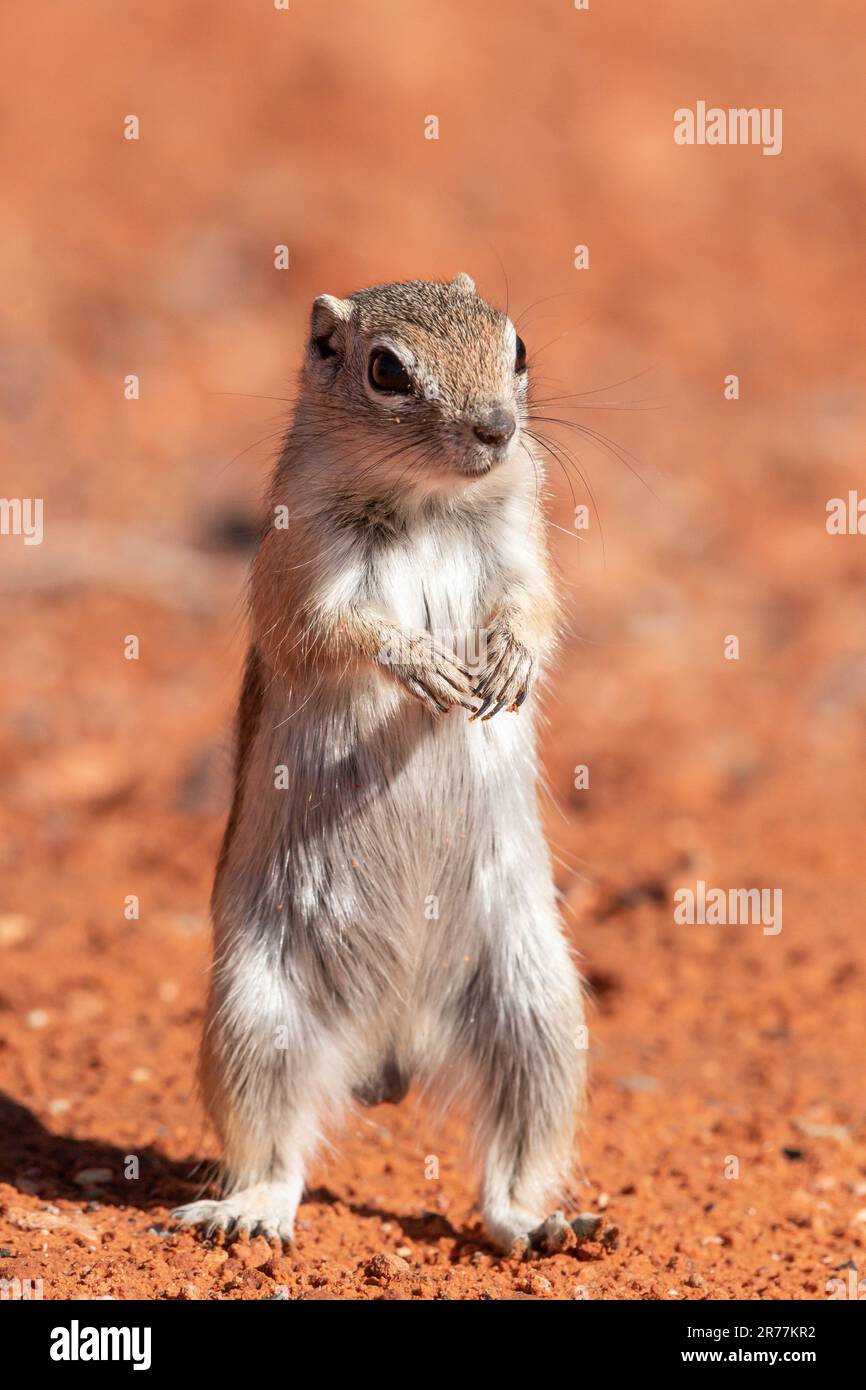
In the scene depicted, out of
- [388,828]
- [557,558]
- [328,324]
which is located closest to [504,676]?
[388,828]

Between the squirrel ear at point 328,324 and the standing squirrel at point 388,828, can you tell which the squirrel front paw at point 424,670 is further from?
the squirrel ear at point 328,324

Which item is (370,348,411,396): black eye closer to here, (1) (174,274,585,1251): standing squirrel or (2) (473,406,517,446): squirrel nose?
(1) (174,274,585,1251): standing squirrel

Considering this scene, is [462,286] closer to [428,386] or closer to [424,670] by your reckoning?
[428,386]

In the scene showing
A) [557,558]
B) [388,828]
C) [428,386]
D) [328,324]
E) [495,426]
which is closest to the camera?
[495,426]

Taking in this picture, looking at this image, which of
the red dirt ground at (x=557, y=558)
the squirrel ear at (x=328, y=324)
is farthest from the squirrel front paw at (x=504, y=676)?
the squirrel ear at (x=328, y=324)

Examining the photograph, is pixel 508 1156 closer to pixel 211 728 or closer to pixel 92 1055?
pixel 92 1055

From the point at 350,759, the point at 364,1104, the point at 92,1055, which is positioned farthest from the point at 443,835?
the point at 92,1055

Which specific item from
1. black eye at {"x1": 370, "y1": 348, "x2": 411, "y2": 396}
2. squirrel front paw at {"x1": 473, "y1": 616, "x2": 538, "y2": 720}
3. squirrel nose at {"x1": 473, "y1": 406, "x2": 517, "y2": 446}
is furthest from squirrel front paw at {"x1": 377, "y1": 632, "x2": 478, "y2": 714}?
black eye at {"x1": 370, "y1": 348, "x2": 411, "y2": 396}
